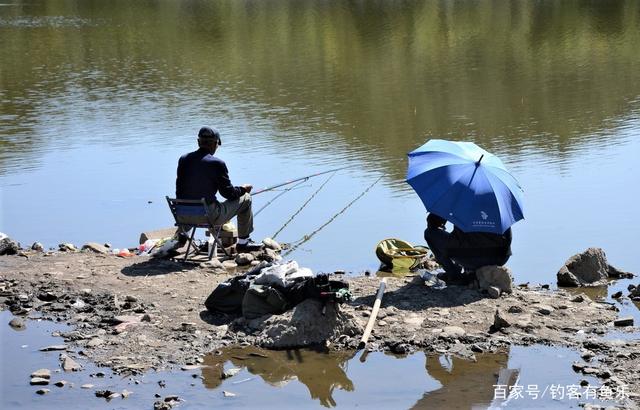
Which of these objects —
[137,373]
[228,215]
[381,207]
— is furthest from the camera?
[381,207]

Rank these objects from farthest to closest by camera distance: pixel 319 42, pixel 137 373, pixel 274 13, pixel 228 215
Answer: pixel 274 13 → pixel 319 42 → pixel 228 215 → pixel 137 373

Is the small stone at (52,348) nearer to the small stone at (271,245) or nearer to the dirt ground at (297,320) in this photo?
the dirt ground at (297,320)

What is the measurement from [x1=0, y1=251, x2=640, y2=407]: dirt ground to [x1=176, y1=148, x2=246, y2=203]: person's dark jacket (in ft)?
2.89

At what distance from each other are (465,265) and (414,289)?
567mm

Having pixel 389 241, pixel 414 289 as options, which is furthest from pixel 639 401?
pixel 389 241

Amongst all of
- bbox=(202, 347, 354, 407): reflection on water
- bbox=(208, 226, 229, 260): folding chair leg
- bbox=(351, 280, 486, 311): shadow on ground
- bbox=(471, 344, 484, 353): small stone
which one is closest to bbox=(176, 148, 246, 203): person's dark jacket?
bbox=(208, 226, 229, 260): folding chair leg

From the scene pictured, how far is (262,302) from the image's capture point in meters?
9.58

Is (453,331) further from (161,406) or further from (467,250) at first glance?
(161,406)

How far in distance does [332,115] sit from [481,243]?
12.2 m

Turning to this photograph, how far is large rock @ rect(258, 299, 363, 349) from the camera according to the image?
360 inches

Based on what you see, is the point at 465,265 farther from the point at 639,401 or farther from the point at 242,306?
the point at 639,401

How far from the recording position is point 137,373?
28.0 feet

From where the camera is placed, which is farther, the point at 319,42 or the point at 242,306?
the point at 319,42

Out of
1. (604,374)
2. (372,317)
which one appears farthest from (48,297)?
(604,374)
